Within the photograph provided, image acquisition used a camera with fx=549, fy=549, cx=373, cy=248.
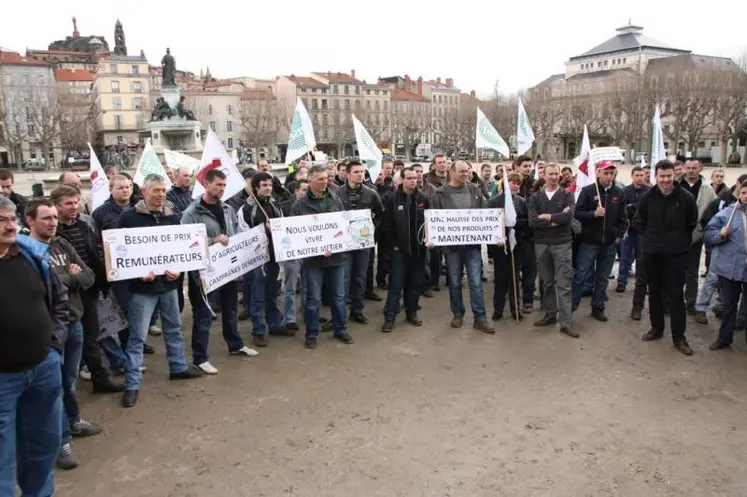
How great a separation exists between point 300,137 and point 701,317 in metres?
7.09

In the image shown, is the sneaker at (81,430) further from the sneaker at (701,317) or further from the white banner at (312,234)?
the sneaker at (701,317)

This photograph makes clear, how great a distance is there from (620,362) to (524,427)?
212 centimetres

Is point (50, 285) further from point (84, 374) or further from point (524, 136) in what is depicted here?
point (524, 136)

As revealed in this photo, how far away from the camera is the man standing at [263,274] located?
7207 mm

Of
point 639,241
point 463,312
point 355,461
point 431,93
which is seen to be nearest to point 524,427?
point 355,461

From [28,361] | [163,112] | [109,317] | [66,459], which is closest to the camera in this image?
[28,361]

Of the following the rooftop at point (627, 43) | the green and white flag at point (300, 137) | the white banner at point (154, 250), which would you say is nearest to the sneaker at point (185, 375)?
the white banner at point (154, 250)

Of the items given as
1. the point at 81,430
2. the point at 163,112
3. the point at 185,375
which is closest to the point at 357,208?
the point at 185,375

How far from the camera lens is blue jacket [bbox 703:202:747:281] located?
20.8 ft

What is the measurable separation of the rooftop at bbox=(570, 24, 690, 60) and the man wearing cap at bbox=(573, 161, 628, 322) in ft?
356

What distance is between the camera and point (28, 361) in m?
3.37

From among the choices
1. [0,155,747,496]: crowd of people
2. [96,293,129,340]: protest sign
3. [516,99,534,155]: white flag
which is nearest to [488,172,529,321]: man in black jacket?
[0,155,747,496]: crowd of people

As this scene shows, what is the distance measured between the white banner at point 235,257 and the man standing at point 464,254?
8.05 ft

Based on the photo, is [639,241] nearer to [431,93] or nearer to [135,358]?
[135,358]
